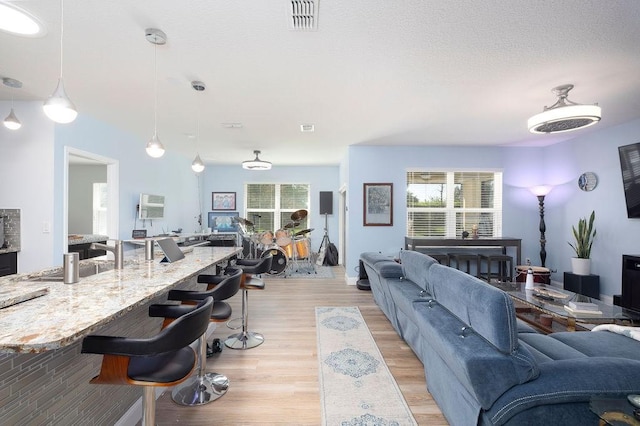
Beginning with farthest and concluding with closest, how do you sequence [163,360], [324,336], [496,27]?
[324,336] → [496,27] → [163,360]

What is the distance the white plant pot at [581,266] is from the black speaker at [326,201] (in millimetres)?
4925

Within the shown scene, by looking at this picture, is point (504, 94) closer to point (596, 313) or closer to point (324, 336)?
point (596, 313)

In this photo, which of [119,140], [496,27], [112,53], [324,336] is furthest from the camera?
[119,140]

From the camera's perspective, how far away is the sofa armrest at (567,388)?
1214 millimetres

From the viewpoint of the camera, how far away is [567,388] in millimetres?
1223

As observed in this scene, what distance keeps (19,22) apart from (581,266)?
641cm

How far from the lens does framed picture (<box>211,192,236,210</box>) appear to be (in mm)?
7758

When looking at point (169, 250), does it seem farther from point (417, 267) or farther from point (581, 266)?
point (581, 266)

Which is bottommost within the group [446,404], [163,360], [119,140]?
[446,404]

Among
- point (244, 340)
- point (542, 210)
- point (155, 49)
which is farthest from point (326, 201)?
point (155, 49)

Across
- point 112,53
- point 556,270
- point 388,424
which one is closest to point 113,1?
point 112,53

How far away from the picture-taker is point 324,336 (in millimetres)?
3059

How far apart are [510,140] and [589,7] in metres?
3.57

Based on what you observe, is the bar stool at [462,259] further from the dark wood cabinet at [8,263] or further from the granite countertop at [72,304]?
the dark wood cabinet at [8,263]
